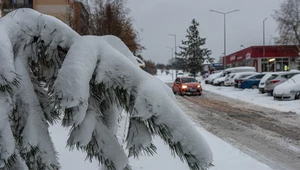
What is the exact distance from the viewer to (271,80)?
952 inches

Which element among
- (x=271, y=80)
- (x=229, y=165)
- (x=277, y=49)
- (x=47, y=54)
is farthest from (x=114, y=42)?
(x=277, y=49)

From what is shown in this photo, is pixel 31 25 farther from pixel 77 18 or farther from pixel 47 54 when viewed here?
pixel 77 18

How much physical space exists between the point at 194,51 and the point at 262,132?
2503 inches

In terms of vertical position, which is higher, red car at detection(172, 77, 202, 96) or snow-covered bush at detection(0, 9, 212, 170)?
snow-covered bush at detection(0, 9, 212, 170)

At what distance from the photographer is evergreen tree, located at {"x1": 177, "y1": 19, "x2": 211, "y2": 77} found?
72481mm

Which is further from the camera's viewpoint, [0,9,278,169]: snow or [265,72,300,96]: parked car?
[265,72,300,96]: parked car

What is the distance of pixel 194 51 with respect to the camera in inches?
2921

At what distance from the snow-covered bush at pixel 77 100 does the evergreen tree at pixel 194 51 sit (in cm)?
7063

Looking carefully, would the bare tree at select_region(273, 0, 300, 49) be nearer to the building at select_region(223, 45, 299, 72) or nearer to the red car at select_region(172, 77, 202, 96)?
the building at select_region(223, 45, 299, 72)

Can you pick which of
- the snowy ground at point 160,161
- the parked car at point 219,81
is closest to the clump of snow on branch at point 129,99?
the snowy ground at point 160,161

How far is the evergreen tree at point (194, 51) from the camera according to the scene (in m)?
72.5

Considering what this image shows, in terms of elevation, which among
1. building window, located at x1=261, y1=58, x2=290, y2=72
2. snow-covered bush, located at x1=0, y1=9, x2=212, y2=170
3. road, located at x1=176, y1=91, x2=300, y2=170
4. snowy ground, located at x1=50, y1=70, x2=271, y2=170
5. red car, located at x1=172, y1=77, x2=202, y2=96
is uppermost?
building window, located at x1=261, y1=58, x2=290, y2=72

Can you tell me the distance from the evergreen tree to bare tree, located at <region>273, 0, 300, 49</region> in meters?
21.7

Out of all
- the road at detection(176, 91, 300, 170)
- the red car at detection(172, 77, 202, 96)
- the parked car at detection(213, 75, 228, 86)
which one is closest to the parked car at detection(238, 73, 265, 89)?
the red car at detection(172, 77, 202, 96)
